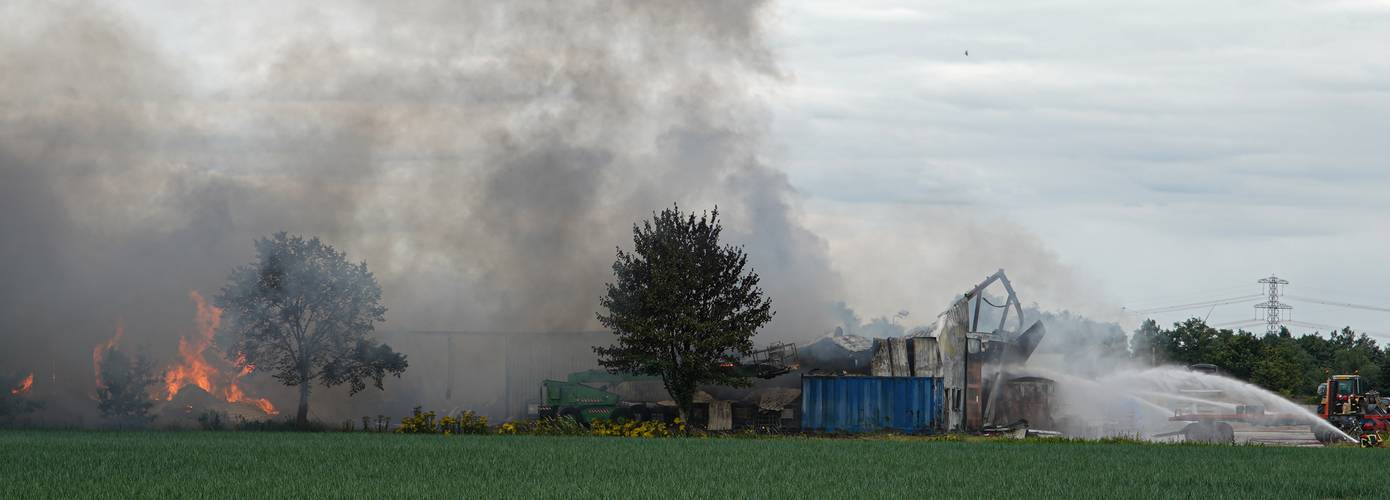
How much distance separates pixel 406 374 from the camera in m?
74.7

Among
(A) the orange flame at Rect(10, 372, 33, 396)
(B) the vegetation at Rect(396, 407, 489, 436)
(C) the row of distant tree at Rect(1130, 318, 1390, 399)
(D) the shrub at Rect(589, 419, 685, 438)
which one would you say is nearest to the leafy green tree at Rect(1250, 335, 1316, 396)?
(C) the row of distant tree at Rect(1130, 318, 1390, 399)

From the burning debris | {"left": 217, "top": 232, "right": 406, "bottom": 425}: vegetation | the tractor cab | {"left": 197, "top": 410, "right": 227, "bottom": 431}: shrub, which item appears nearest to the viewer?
the tractor cab

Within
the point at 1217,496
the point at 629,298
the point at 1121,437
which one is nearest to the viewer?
the point at 1217,496

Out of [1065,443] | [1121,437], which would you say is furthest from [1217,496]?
[1121,437]

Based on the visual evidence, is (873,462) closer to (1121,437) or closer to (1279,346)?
(1121,437)

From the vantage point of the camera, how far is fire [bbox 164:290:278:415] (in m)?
67.8

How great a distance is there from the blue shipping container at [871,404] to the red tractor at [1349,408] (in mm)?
14380

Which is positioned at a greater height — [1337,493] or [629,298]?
[629,298]

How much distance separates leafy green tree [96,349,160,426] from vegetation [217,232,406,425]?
4.37 meters

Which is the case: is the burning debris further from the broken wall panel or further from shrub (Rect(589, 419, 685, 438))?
the broken wall panel

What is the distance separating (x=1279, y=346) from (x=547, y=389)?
82.5 m

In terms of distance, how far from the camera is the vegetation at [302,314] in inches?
2453

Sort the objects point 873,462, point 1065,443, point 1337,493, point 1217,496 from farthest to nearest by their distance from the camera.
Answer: point 1065,443
point 873,462
point 1337,493
point 1217,496

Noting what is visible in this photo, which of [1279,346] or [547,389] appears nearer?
[547,389]
